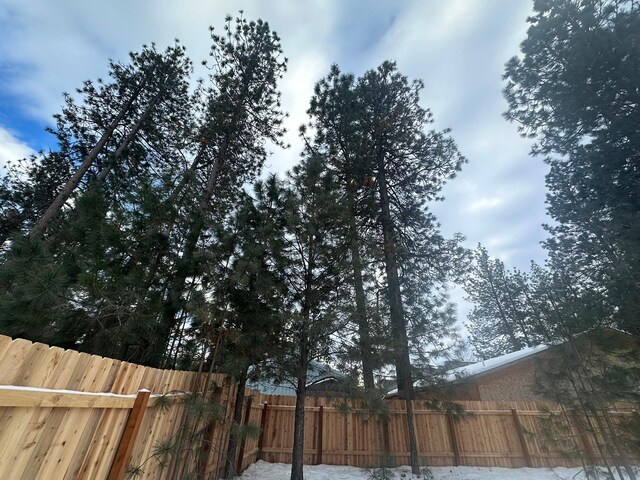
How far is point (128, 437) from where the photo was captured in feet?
8.21

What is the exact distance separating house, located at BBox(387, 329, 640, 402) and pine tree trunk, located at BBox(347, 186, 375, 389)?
2552mm

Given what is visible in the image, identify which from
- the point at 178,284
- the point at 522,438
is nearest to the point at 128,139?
the point at 178,284

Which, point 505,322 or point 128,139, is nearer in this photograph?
point 128,139

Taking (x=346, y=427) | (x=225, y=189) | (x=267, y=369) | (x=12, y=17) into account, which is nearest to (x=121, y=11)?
(x=12, y=17)

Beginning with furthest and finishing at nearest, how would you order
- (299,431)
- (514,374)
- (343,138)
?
(514,374), (343,138), (299,431)

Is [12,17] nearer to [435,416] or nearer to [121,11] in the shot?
[121,11]

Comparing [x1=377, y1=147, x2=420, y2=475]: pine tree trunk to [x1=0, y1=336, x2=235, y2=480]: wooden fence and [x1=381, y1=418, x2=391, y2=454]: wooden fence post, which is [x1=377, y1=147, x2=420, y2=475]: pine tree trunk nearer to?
[x1=381, y1=418, x2=391, y2=454]: wooden fence post

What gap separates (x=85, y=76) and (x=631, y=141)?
1636 cm

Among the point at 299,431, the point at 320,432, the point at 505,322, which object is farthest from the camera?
the point at 505,322

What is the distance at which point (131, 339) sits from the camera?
3.74m

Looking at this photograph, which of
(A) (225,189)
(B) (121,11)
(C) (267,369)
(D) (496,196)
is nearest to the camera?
(C) (267,369)

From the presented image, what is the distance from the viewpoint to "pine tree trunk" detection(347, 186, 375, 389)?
17.4 ft

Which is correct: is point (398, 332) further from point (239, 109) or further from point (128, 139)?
point (128, 139)

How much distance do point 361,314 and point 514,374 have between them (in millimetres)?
10447
